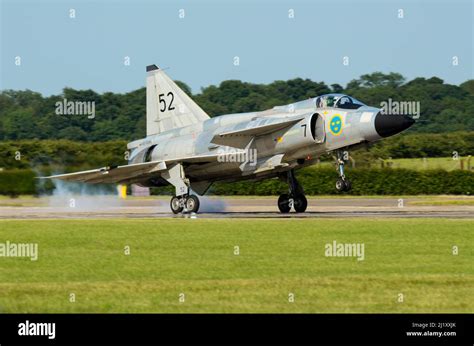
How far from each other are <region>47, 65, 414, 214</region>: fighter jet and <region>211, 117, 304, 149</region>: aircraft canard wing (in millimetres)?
31

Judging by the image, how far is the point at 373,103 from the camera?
82.1 metres

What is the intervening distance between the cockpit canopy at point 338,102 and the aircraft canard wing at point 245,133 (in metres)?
0.85

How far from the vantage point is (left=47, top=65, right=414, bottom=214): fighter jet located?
2725 centimetres

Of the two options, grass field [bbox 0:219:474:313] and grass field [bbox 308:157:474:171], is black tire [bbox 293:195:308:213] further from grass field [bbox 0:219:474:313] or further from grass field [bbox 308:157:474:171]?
grass field [bbox 308:157:474:171]

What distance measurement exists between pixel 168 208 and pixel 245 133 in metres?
7.21

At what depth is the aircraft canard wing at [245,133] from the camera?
92.4ft

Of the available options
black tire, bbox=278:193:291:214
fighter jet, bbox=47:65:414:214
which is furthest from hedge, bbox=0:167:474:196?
black tire, bbox=278:193:291:214

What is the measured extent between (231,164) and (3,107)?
45.1 m

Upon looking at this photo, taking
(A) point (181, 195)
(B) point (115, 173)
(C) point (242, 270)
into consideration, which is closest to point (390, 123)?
(A) point (181, 195)

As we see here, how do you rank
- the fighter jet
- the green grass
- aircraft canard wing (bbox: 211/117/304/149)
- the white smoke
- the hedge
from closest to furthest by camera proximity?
the fighter jet → aircraft canard wing (bbox: 211/117/304/149) → the white smoke → the hedge → the green grass

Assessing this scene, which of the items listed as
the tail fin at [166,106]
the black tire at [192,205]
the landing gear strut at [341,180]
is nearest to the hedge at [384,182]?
the tail fin at [166,106]

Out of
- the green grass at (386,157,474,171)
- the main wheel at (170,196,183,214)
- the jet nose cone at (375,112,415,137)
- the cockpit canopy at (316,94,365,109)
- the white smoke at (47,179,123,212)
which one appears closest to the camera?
the jet nose cone at (375,112,415,137)
